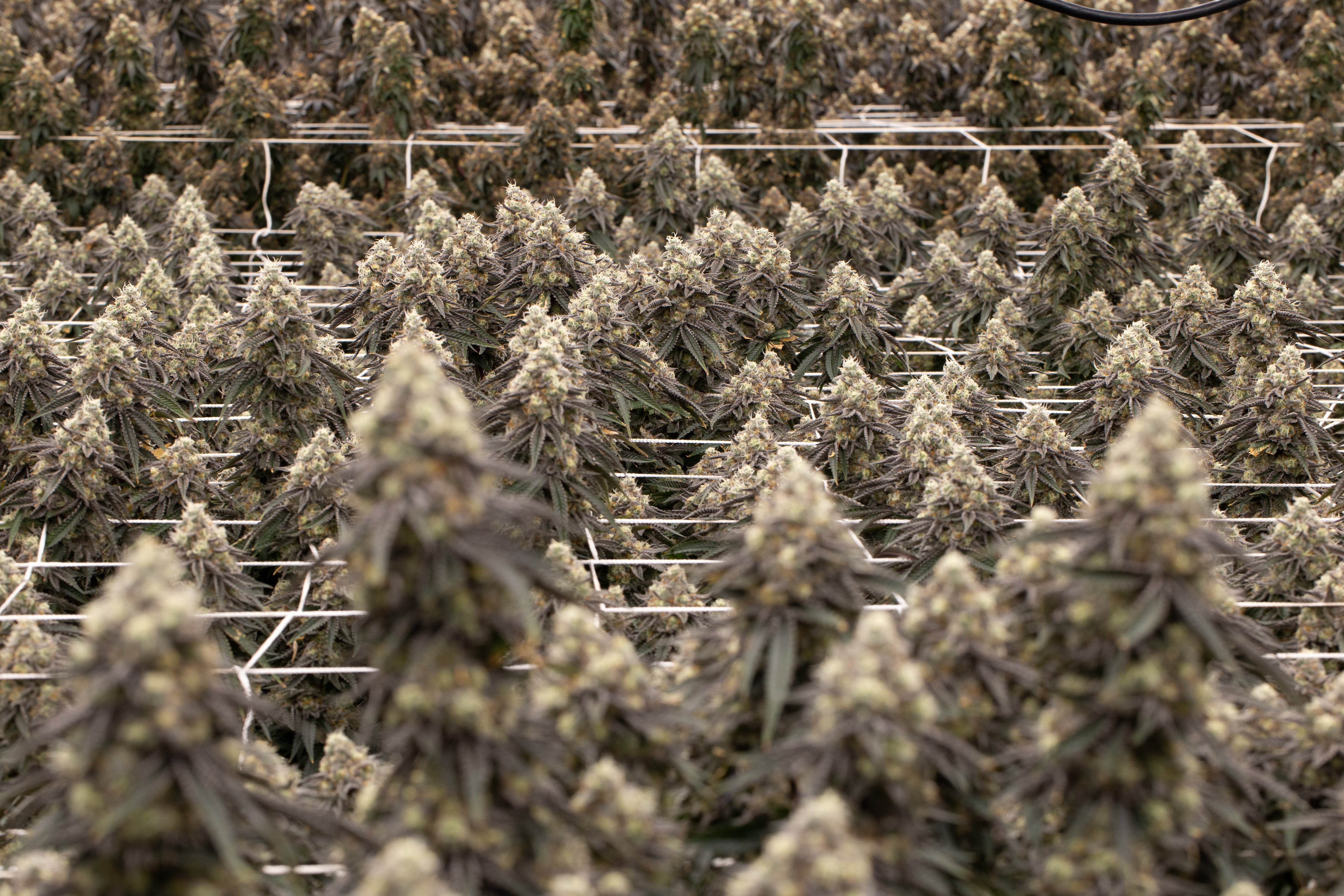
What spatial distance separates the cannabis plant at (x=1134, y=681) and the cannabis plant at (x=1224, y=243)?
5.82 metres

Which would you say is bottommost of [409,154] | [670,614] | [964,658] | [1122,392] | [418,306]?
[670,614]

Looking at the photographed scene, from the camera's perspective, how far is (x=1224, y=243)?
27.2 ft

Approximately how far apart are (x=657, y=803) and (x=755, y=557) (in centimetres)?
70

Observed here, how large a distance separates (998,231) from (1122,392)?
2.95 metres

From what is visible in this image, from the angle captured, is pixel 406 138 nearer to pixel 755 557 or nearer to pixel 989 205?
pixel 989 205

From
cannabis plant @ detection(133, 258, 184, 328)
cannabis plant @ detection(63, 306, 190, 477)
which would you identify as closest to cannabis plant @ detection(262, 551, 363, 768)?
cannabis plant @ detection(63, 306, 190, 477)

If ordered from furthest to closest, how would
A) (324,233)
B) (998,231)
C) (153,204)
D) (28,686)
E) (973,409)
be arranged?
(153,204)
(324,233)
(998,231)
(973,409)
(28,686)

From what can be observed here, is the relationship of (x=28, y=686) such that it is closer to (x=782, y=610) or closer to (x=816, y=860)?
(x=782, y=610)

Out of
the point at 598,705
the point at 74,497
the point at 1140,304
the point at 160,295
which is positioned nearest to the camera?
the point at 598,705

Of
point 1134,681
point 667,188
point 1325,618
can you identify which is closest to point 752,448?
point 1325,618

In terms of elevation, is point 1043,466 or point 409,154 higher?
point 409,154

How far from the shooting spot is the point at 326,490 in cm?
510

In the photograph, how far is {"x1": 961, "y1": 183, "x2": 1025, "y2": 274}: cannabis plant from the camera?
855cm

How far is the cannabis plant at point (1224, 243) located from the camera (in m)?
8.25
